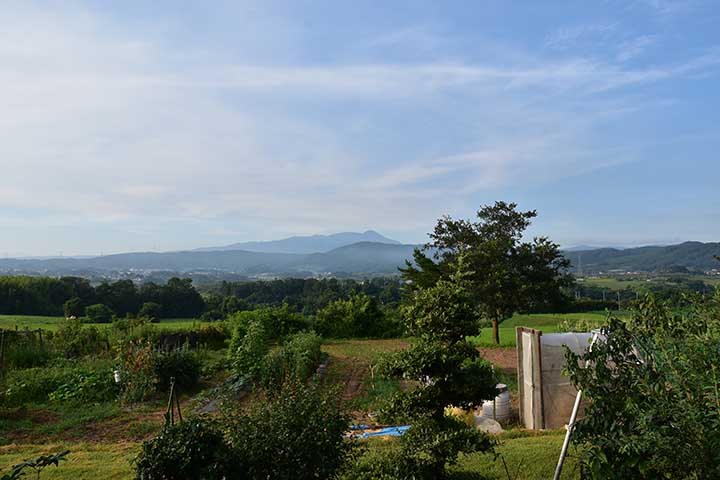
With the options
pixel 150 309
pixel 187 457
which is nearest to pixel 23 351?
pixel 187 457

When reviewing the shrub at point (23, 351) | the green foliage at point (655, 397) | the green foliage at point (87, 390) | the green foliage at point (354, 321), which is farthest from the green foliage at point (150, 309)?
the green foliage at point (655, 397)

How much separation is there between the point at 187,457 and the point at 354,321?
62.2ft

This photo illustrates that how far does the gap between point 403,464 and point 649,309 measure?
219cm

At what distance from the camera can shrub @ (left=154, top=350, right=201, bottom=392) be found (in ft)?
34.2

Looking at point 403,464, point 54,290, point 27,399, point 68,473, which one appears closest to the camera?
point 403,464

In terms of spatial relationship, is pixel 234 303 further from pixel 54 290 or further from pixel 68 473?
pixel 68 473

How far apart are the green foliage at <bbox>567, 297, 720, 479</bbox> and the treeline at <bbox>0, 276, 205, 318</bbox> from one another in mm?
32606

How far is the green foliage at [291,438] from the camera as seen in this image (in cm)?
356

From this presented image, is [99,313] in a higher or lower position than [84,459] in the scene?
lower

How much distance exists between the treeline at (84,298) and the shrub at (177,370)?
22916 mm

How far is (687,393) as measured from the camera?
110 inches

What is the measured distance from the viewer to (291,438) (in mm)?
3613

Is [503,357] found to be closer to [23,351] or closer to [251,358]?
[251,358]

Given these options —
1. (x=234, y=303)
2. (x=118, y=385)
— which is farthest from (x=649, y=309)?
(x=234, y=303)
